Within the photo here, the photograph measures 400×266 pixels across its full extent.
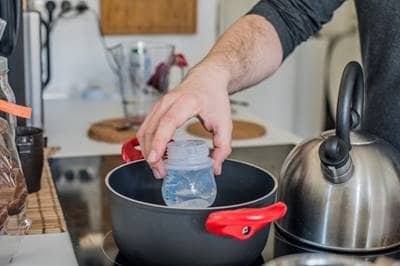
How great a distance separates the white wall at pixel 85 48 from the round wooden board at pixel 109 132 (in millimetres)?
465

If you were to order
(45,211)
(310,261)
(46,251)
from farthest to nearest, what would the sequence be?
(45,211) < (46,251) < (310,261)

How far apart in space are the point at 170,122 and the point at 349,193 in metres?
0.26

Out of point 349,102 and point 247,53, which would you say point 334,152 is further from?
point 247,53

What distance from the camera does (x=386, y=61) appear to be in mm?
1195

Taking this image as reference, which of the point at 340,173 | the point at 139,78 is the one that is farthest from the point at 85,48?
the point at 340,173

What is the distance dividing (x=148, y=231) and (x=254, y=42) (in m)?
0.46

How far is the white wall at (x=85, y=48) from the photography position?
7.34 ft

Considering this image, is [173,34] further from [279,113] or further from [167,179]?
[167,179]

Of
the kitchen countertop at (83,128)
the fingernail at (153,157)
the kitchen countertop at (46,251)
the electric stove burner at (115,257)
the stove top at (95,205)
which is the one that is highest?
the fingernail at (153,157)

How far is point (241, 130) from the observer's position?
180cm

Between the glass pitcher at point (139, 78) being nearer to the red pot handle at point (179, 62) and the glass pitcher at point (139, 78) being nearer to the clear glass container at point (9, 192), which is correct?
the red pot handle at point (179, 62)

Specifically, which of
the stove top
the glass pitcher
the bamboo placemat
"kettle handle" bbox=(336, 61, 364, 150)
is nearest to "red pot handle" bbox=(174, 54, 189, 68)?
the glass pitcher

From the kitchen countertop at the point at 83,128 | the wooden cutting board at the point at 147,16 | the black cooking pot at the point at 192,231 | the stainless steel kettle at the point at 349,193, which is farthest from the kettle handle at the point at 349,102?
the wooden cutting board at the point at 147,16

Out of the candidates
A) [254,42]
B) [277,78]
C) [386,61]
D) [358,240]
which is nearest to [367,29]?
[386,61]
